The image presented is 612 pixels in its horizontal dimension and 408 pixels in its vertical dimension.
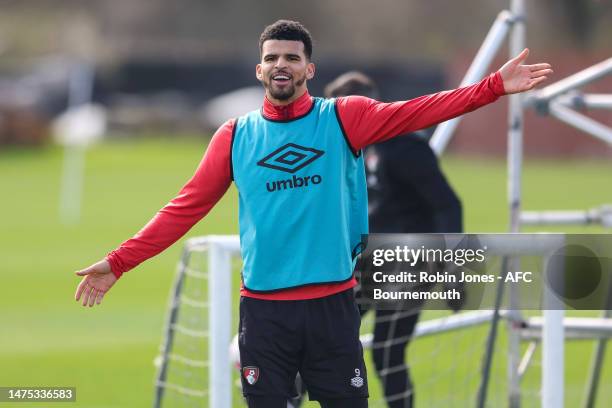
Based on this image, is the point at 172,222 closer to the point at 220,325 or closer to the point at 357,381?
the point at 357,381

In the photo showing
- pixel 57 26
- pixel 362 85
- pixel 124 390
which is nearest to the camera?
pixel 362 85

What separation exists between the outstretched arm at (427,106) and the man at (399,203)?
1.65m

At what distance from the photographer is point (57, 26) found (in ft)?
177

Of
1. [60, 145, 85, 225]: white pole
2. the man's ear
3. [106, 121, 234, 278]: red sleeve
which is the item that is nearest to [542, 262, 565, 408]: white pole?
the man's ear

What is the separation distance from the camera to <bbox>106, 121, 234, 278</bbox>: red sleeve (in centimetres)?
488

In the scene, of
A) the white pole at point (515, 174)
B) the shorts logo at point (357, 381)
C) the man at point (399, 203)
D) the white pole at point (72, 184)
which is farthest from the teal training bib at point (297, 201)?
the white pole at point (72, 184)

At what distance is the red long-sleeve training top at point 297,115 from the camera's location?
4.60 m

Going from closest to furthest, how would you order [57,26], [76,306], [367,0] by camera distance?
[76,306] < [57,26] < [367,0]

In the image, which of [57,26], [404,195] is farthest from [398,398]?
[57,26]

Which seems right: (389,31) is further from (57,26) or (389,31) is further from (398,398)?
(398,398)

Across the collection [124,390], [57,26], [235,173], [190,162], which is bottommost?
[124,390]

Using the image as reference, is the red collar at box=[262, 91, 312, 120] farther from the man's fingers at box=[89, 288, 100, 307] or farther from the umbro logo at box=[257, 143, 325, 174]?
the man's fingers at box=[89, 288, 100, 307]

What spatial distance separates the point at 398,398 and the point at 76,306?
7.96 m

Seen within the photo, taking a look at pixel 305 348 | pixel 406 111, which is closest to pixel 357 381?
pixel 305 348
